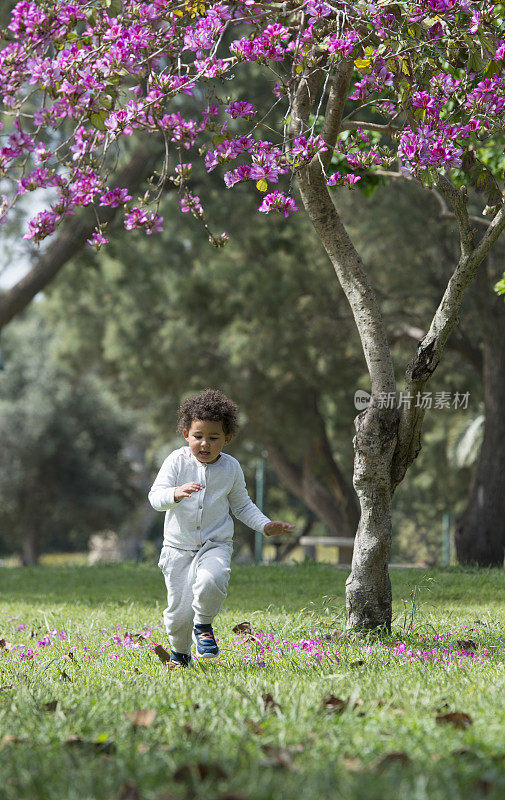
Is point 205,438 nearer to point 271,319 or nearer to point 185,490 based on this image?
point 185,490

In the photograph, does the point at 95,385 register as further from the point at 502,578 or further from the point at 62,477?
the point at 502,578

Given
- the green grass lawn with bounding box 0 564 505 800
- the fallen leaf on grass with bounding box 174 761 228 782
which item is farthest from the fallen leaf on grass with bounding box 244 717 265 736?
the fallen leaf on grass with bounding box 174 761 228 782

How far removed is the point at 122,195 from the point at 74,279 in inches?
508

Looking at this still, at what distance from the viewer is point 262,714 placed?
3070 mm

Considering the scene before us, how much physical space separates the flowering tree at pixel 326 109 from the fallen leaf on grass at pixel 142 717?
2441 mm

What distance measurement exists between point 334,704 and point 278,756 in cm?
69

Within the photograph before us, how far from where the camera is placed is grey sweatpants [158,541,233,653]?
4.43 meters

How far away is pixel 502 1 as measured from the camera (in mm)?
4633

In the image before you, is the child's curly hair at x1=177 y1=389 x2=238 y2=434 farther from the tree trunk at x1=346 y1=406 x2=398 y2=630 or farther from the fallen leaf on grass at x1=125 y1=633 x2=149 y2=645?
the fallen leaf on grass at x1=125 y1=633 x2=149 y2=645

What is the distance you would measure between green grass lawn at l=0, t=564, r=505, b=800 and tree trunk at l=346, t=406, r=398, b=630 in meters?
0.21

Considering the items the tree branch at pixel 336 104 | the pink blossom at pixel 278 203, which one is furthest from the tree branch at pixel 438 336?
the pink blossom at pixel 278 203

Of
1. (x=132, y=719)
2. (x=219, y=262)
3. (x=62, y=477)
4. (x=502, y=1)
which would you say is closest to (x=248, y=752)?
(x=132, y=719)

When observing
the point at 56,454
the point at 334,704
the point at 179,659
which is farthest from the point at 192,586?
the point at 56,454

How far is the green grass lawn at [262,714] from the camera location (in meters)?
2.33
